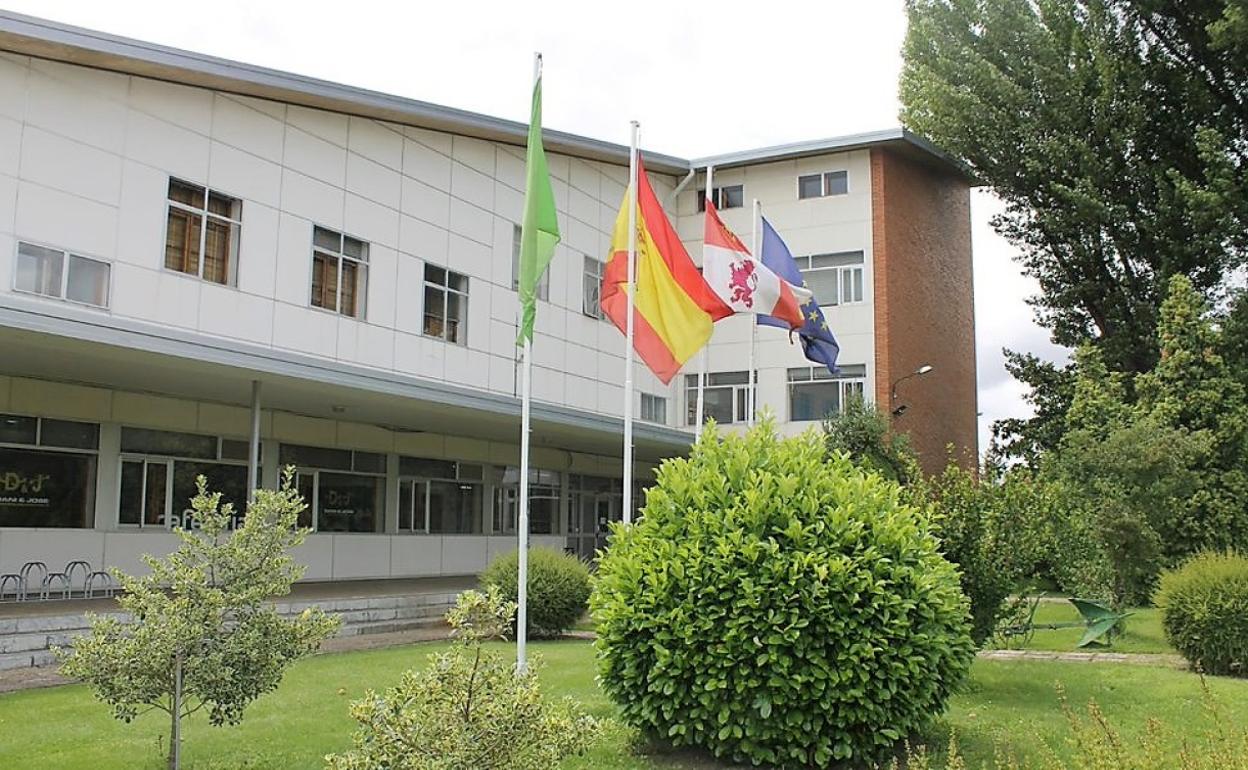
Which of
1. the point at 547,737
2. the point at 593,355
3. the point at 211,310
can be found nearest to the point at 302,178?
the point at 211,310

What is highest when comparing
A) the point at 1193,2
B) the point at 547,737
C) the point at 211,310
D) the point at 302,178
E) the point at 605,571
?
the point at 1193,2

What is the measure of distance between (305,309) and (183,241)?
8.80 feet

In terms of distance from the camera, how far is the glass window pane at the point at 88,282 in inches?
644

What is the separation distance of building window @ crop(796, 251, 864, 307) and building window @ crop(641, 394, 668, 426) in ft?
14.4

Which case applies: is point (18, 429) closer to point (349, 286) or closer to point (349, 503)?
point (349, 286)

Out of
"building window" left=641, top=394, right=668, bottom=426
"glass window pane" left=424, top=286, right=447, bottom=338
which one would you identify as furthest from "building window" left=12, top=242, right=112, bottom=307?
"building window" left=641, top=394, right=668, bottom=426

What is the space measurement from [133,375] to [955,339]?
23313 mm

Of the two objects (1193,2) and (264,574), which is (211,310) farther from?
(1193,2)

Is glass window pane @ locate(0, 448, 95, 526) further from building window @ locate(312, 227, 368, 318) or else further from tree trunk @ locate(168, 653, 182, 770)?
tree trunk @ locate(168, 653, 182, 770)

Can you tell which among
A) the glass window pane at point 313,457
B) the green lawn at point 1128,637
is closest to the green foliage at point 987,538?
the green lawn at point 1128,637

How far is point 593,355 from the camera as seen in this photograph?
90.9ft

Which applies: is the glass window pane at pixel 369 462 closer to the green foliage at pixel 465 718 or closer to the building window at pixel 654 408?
the building window at pixel 654 408

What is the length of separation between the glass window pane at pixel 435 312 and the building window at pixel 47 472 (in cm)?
669

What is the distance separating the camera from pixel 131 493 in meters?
19.5
